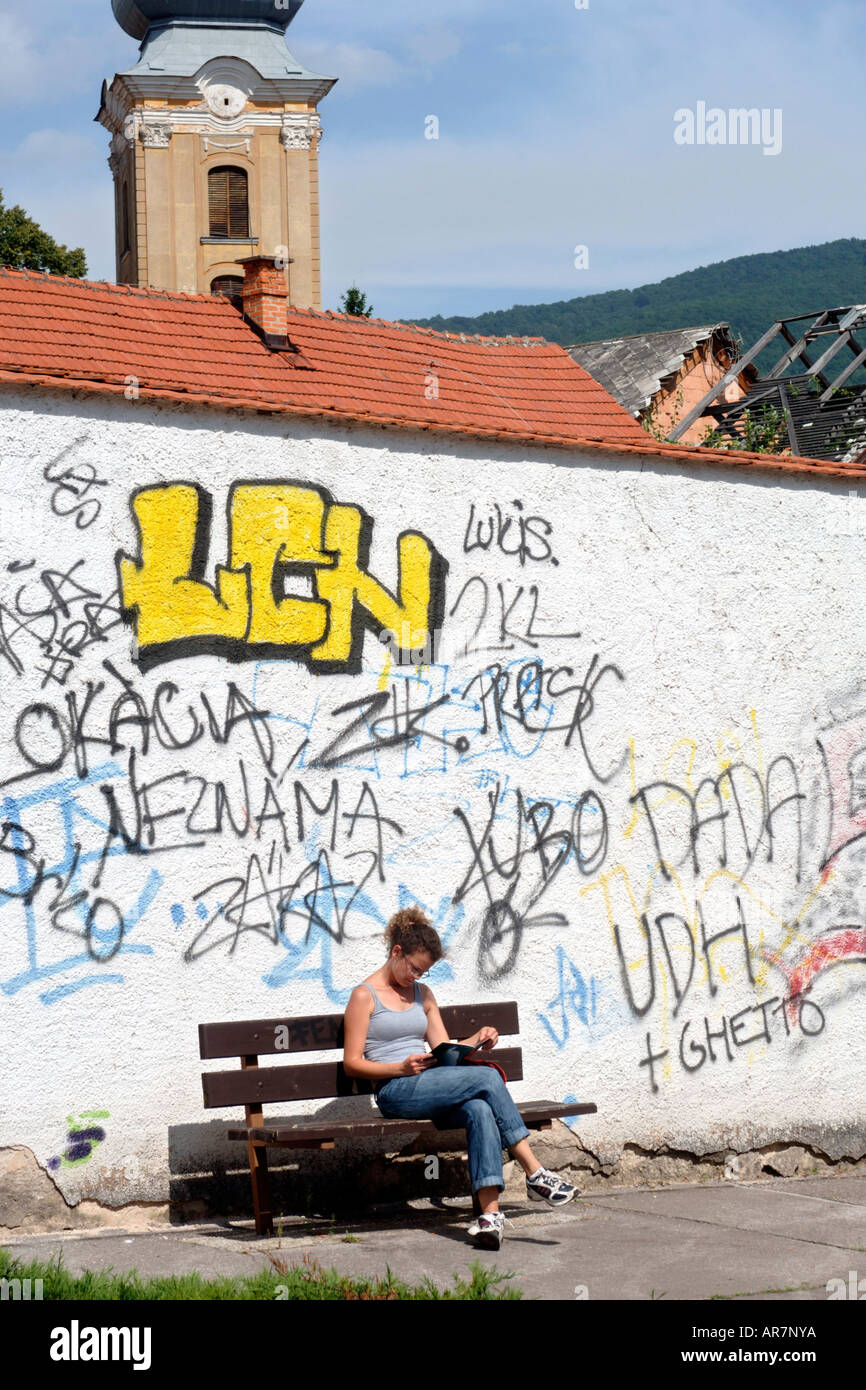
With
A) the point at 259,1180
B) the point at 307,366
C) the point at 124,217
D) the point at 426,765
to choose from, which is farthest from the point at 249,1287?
the point at 124,217

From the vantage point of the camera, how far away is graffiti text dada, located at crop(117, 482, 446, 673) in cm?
664

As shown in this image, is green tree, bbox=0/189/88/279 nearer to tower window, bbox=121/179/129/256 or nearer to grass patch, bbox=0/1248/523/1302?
tower window, bbox=121/179/129/256

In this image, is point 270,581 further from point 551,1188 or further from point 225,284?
point 225,284

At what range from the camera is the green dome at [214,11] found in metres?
51.2

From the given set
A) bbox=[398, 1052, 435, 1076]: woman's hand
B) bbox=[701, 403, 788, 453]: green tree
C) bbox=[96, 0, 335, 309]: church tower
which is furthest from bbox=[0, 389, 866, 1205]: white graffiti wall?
bbox=[96, 0, 335, 309]: church tower

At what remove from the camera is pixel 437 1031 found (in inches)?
263

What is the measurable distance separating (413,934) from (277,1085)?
2.52 feet

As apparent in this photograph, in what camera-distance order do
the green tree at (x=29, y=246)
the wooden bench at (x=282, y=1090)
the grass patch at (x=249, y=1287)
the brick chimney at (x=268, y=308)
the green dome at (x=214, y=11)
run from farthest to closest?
1. the green dome at (x=214, y=11)
2. the green tree at (x=29, y=246)
3. the brick chimney at (x=268, y=308)
4. the wooden bench at (x=282, y=1090)
5. the grass patch at (x=249, y=1287)

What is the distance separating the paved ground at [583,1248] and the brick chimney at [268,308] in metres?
5.01

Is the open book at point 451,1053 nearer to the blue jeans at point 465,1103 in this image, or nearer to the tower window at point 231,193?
the blue jeans at point 465,1103

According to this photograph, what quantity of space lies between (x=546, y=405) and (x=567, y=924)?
4.68 m

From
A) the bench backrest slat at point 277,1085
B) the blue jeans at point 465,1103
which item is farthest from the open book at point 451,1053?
the bench backrest slat at point 277,1085

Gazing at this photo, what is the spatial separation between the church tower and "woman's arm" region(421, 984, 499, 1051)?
45.2 metres

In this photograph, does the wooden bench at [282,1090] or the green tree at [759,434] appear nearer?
the wooden bench at [282,1090]
